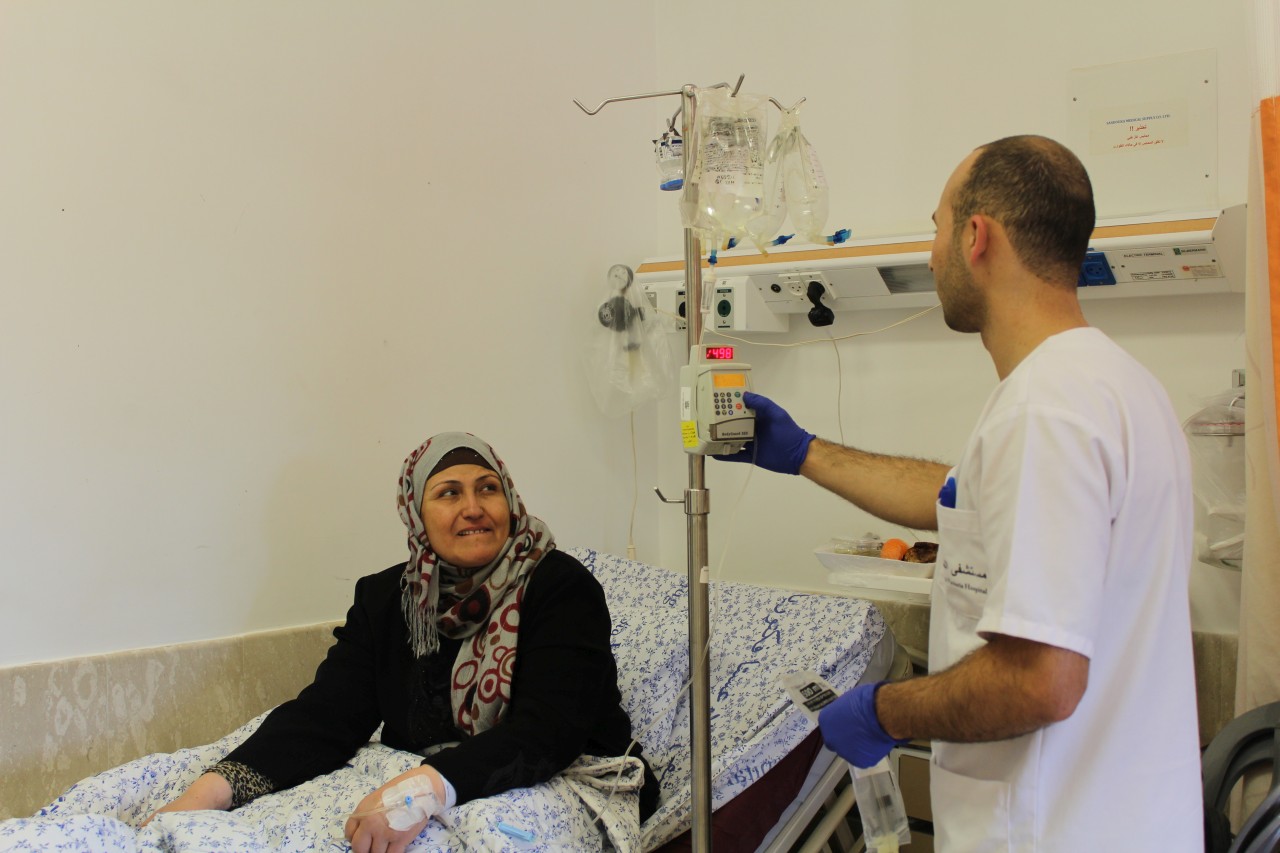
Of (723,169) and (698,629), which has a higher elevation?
(723,169)

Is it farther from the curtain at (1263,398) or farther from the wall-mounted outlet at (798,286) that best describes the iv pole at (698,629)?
the wall-mounted outlet at (798,286)

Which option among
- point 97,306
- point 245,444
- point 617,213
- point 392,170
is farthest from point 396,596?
point 617,213

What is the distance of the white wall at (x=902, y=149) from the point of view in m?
2.32

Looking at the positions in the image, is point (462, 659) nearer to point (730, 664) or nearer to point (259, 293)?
→ point (730, 664)

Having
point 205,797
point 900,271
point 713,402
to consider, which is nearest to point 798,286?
point 900,271

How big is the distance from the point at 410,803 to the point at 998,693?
0.86 metres

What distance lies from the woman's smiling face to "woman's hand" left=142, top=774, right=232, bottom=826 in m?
0.51

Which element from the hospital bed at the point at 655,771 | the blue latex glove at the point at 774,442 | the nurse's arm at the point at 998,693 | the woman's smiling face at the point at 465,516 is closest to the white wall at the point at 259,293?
the hospital bed at the point at 655,771

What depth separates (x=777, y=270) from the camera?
264 cm

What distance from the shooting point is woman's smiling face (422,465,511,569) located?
1.79 meters

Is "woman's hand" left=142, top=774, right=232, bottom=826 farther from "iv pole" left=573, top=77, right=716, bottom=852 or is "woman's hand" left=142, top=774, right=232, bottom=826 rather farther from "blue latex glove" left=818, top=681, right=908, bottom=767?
"blue latex glove" left=818, top=681, right=908, bottom=767

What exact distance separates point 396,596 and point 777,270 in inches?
53.2

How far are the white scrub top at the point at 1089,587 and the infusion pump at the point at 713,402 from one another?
0.38m

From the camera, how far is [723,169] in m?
1.43
